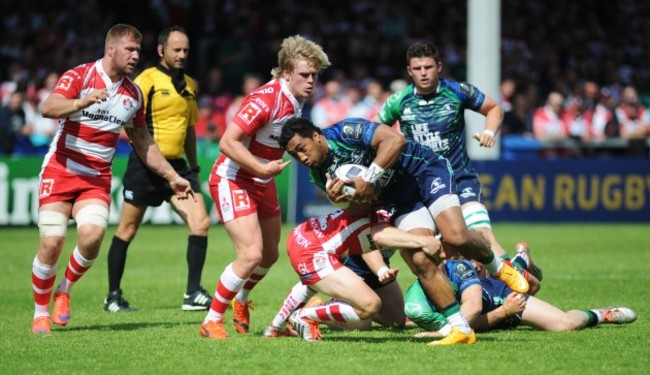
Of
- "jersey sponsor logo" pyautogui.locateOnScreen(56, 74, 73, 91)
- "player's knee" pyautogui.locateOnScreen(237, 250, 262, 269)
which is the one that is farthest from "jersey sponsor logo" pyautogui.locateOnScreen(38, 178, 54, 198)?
"player's knee" pyautogui.locateOnScreen(237, 250, 262, 269)

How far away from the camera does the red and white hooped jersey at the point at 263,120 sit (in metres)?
8.80

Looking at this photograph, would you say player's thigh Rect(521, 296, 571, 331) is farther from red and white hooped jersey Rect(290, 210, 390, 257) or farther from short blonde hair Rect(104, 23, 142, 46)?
short blonde hair Rect(104, 23, 142, 46)

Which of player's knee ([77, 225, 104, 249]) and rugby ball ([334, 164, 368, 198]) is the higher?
rugby ball ([334, 164, 368, 198])

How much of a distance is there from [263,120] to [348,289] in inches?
59.9

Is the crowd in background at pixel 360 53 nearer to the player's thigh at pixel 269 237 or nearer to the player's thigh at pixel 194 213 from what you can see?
the player's thigh at pixel 194 213

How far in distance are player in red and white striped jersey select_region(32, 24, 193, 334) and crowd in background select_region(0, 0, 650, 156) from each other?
1120 cm

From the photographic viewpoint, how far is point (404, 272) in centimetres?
1445

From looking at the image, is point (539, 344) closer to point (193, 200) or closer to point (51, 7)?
point (193, 200)

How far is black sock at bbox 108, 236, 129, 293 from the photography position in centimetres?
1112

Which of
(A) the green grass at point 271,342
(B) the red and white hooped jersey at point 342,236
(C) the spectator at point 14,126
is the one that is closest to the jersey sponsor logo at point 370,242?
(B) the red and white hooped jersey at point 342,236

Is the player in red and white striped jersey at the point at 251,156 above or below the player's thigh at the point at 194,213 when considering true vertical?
above

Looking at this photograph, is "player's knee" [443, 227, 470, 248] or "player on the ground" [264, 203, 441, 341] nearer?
"player on the ground" [264, 203, 441, 341]

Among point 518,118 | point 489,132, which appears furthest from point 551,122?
point 489,132

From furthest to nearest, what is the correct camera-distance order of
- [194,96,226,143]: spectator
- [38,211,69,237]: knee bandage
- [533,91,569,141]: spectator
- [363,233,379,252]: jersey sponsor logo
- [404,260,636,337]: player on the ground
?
[533,91,569,141]: spectator → [194,96,226,143]: spectator → [38,211,69,237]: knee bandage → [404,260,636,337]: player on the ground → [363,233,379,252]: jersey sponsor logo
